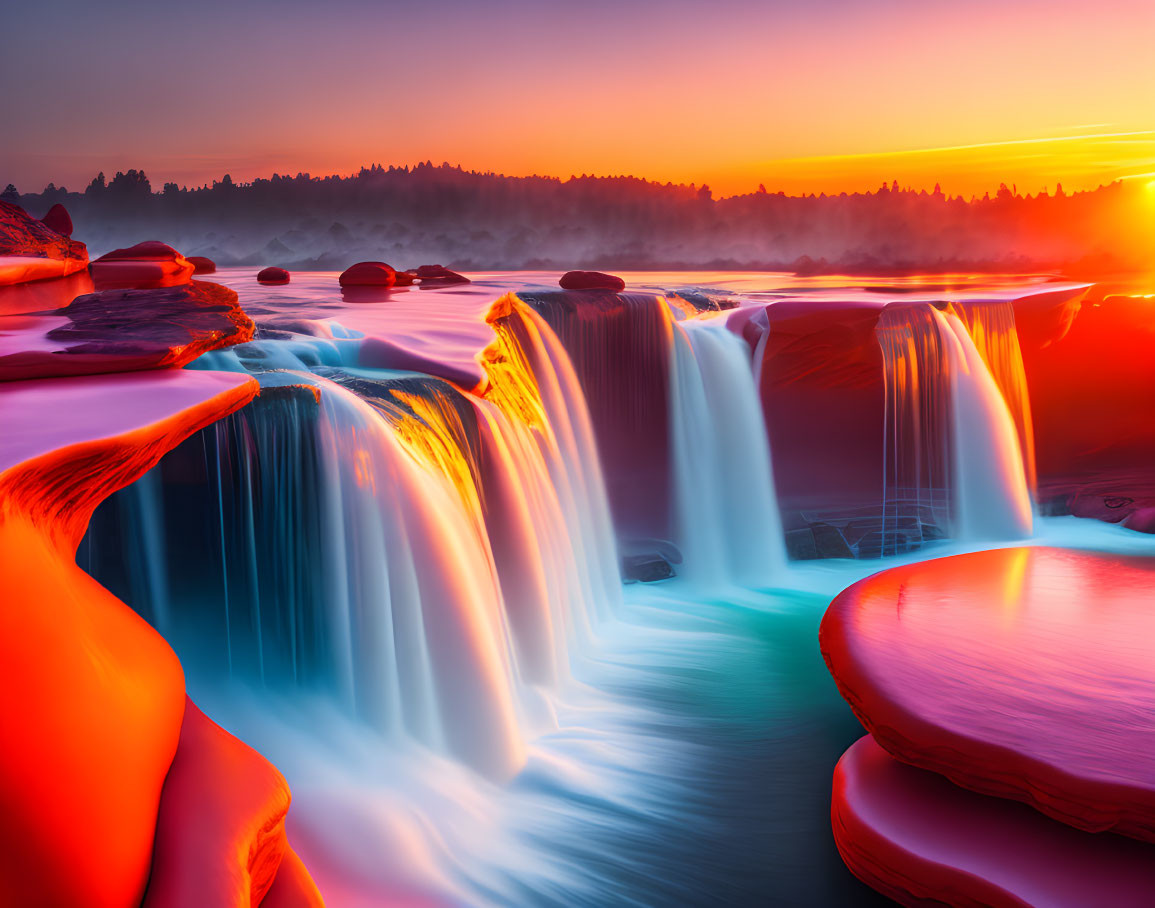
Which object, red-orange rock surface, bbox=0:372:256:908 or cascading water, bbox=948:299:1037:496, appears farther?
cascading water, bbox=948:299:1037:496

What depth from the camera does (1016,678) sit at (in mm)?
3605

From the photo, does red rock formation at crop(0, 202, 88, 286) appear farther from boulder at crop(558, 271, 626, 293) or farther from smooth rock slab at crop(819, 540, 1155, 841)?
boulder at crop(558, 271, 626, 293)

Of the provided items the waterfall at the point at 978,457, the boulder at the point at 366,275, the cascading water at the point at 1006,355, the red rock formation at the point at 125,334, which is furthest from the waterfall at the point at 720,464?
the boulder at the point at 366,275

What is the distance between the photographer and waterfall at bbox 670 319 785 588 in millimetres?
8594

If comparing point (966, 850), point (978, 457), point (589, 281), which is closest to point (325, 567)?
point (966, 850)

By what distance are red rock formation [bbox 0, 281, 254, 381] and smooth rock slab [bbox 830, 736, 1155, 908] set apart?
3208 millimetres

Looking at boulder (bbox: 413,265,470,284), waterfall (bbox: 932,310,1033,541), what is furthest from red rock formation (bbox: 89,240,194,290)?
waterfall (bbox: 932,310,1033,541)

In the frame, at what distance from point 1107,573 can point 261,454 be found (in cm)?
468

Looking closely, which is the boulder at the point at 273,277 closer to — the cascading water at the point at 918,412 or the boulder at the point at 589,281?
the boulder at the point at 589,281

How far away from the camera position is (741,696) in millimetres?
5426

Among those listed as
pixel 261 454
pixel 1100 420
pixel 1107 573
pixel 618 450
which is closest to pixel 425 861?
pixel 261 454

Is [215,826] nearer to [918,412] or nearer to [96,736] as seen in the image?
[96,736]

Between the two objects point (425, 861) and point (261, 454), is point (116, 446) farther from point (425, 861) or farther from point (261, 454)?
point (425, 861)

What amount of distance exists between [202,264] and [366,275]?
4.46 m
